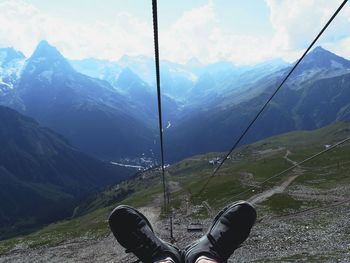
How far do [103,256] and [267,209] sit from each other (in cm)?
3265

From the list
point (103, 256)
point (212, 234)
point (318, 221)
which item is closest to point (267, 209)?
point (318, 221)

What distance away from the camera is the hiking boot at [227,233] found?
1098 cm

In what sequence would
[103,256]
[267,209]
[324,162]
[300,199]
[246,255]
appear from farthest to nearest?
[324,162] < [300,199] < [267,209] < [103,256] < [246,255]

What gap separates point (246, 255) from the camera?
5025 centimetres

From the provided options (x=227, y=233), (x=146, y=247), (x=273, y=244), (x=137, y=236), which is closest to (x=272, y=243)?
(x=273, y=244)

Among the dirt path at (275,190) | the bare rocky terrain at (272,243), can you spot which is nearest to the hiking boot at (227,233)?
the bare rocky terrain at (272,243)

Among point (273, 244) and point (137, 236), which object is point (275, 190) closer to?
point (273, 244)

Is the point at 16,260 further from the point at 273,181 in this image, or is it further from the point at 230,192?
the point at 273,181

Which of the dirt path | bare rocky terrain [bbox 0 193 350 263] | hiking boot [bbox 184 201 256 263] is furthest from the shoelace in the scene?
the dirt path

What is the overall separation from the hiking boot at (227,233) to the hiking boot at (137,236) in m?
0.70

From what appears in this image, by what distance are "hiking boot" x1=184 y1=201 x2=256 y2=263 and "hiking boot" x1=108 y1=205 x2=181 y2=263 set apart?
2.31 feet

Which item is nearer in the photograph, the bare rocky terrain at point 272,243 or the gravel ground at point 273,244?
the gravel ground at point 273,244

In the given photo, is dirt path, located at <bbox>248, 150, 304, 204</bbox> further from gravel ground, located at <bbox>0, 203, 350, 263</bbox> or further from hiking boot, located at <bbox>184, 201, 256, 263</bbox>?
hiking boot, located at <bbox>184, 201, 256, 263</bbox>

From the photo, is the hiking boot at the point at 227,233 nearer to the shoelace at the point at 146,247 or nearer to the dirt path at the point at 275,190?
the shoelace at the point at 146,247
